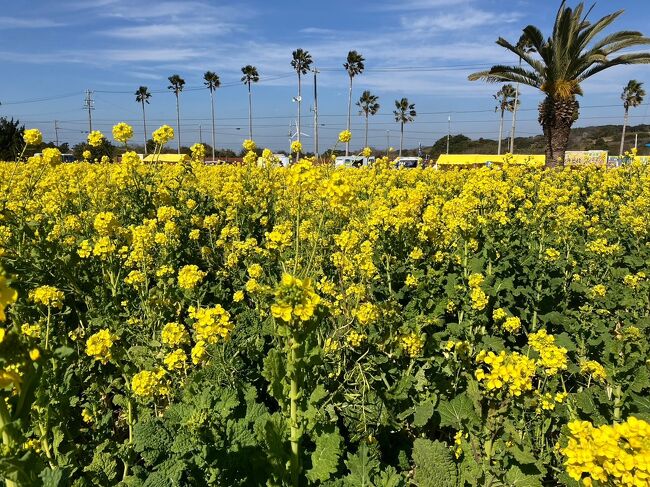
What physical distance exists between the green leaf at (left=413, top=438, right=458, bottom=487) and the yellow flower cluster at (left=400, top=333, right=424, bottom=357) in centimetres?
63

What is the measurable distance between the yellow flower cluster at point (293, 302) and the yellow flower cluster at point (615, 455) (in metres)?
0.96

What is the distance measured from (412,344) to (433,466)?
0.78m

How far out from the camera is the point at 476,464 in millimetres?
2277

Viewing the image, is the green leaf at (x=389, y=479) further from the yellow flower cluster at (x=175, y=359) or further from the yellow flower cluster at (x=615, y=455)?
the yellow flower cluster at (x=175, y=359)

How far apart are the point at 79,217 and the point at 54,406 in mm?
2986

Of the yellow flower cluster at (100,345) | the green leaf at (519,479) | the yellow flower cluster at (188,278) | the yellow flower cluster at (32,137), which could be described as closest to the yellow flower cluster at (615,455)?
the green leaf at (519,479)

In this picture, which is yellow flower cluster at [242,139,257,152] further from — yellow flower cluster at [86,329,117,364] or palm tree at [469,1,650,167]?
palm tree at [469,1,650,167]

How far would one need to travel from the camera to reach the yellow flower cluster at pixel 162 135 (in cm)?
583

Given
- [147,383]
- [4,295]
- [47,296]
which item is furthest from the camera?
[47,296]

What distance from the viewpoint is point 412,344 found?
9.51ft

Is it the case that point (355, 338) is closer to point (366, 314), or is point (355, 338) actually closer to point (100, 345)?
point (366, 314)

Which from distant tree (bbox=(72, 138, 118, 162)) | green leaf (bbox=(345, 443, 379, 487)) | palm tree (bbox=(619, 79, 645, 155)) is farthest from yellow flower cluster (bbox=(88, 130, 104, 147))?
palm tree (bbox=(619, 79, 645, 155))

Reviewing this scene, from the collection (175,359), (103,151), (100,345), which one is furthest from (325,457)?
(103,151)

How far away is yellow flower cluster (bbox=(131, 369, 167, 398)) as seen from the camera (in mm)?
2479
